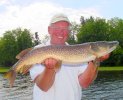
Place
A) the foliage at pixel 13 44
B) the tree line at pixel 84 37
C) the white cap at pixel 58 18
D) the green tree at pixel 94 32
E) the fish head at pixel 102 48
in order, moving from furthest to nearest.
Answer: the foliage at pixel 13 44, the green tree at pixel 94 32, the tree line at pixel 84 37, the white cap at pixel 58 18, the fish head at pixel 102 48

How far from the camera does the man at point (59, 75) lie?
17.5 ft

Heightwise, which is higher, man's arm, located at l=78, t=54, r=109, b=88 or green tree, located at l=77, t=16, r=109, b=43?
green tree, located at l=77, t=16, r=109, b=43

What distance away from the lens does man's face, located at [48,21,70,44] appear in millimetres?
5531

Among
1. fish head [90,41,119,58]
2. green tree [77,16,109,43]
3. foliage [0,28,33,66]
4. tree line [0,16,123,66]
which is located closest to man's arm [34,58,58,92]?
fish head [90,41,119,58]

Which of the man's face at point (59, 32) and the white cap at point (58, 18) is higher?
the white cap at point (58, 18)

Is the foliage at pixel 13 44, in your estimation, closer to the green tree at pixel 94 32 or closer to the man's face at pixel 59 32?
the green tree at pixel 94 32

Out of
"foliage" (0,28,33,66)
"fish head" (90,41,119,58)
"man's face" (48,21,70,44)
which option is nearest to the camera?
"fish head" (90,41,119,58)

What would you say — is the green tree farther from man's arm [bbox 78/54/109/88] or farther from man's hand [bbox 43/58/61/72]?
man's hand [bbox 43/58/61/72]

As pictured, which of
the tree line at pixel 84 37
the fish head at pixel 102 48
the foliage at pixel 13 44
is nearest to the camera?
the fish head at pixel 102 48

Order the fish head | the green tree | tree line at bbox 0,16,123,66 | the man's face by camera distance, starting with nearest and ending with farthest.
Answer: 1. the fish head
2. the man's face
3. tree line at bbox 0,16,123,66
4. the green tree

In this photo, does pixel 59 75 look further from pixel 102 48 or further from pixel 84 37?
pixel 84 37

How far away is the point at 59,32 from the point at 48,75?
2.38ft

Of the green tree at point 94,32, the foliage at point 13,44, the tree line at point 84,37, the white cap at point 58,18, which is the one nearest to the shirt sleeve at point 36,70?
the white cap at point 58,18

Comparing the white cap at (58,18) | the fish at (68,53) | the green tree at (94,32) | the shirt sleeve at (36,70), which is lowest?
the shirt sleeve at (36,70)
